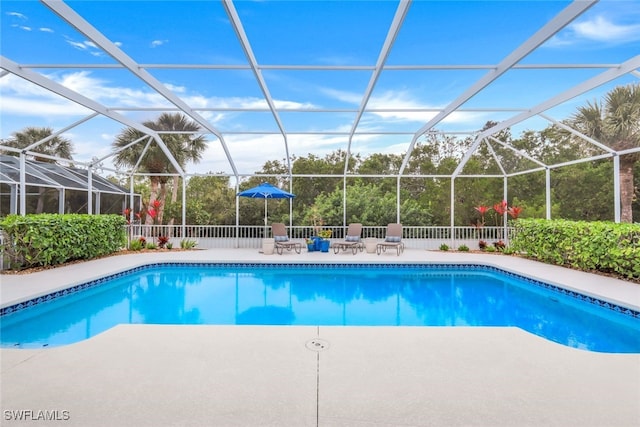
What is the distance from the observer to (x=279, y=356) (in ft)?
9.84

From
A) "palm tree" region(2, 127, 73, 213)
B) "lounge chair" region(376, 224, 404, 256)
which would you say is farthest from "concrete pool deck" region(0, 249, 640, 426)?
"palm tree" region(2, 127, 73, 213)

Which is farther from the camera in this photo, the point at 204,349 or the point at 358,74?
the point at 358,74

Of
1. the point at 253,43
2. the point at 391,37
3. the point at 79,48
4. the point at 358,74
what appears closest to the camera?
the point at 391,37

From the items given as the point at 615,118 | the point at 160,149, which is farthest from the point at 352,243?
the point at 160,149

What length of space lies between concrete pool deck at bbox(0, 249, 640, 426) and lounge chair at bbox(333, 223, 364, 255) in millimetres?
6546

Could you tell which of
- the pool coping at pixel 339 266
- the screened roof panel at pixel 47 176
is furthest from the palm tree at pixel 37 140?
the pool coping at pixel 339 266

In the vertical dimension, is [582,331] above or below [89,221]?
below

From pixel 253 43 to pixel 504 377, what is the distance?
17.7 feet

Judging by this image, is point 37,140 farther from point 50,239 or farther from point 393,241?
point 393,241

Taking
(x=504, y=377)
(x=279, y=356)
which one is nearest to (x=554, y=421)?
(x=504, y=377)

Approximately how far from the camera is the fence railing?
12.1 m

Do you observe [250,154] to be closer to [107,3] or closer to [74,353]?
[107,3]

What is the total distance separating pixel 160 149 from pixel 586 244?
13324 millimetres

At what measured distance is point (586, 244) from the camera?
23.0ft
